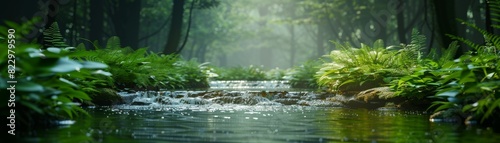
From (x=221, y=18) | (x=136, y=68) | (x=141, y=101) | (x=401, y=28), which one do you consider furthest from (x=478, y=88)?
(x=221, y=18)

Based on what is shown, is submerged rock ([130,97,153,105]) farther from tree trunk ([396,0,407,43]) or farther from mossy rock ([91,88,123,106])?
tree trunk ([396,0,407,43])

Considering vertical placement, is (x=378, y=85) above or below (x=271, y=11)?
below

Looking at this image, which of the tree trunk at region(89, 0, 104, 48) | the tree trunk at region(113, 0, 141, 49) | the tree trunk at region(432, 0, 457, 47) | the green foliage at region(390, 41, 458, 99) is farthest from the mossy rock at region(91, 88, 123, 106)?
the tree trunk at region(89, 0, 104, 48)

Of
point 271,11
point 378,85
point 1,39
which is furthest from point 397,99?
point 271,11

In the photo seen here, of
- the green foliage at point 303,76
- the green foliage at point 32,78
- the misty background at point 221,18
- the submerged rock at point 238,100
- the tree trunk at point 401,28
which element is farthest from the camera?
the tree trunk at point 401,28

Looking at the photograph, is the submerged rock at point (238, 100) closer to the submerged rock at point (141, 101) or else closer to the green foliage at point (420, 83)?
the submerged rock at point (141, 101)

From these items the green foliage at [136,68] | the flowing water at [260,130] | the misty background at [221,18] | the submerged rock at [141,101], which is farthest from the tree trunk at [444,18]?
the green foliage at [136,68]

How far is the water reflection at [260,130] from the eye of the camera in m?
4.46

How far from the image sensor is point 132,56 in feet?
35.6

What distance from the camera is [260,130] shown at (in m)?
5.18

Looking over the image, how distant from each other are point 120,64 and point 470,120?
6.74 metres

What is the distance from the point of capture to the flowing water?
4.44 metres

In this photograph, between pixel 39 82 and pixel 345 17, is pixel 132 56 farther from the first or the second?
pixel 345 17

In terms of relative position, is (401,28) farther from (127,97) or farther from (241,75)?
(127,97)
